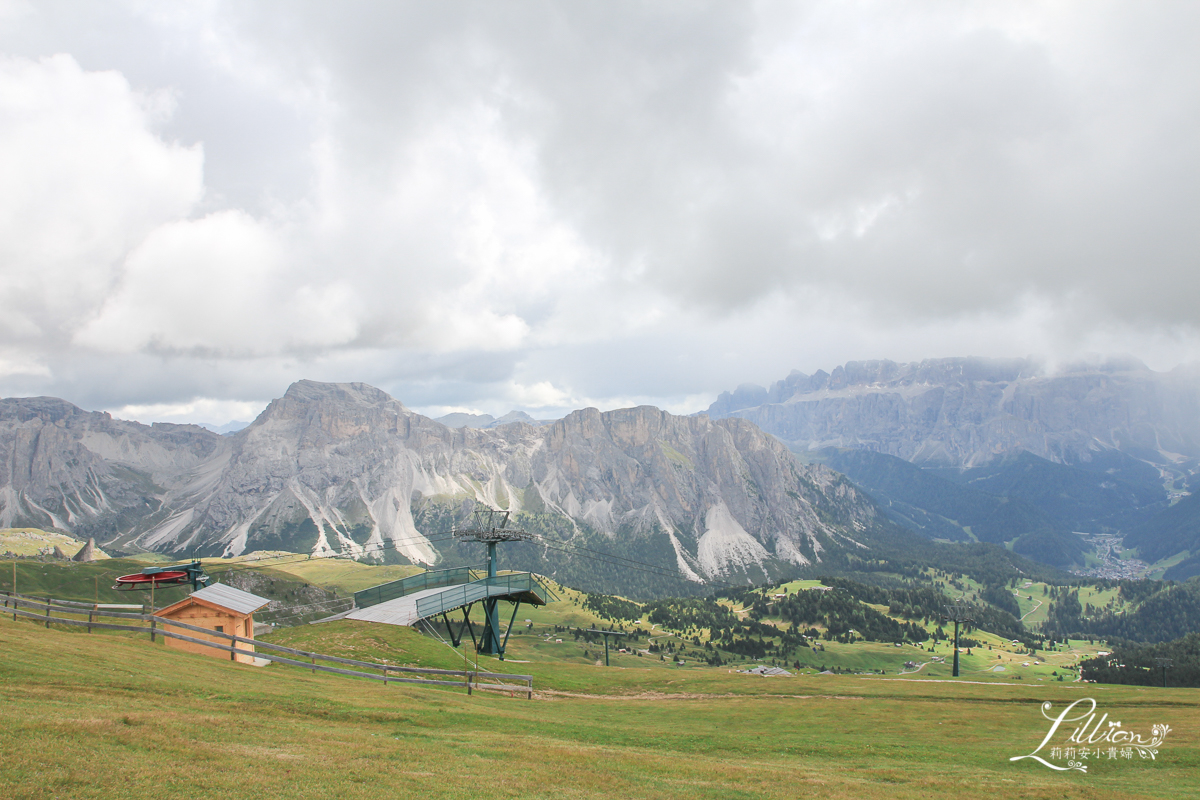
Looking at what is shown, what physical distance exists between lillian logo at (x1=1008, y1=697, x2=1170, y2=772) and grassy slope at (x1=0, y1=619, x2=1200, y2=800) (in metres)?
0.80

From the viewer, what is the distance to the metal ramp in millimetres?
57188

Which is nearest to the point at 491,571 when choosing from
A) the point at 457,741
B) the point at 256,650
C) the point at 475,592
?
the point at 475,592

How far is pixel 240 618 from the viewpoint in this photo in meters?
42.1

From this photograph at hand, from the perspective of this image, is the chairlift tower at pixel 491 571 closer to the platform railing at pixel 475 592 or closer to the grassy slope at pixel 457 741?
the platform railing at pixel 475 592

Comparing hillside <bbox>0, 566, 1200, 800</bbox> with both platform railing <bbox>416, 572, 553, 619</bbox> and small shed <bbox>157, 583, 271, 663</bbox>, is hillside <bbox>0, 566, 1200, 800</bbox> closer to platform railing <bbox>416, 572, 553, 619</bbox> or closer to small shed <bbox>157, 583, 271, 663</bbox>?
small shed <bbox>157, 583, 271, 663</bbox>

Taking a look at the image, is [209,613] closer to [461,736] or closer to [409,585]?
[461,736]

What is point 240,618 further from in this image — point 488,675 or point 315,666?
point 488,675

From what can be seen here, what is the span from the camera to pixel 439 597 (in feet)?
194

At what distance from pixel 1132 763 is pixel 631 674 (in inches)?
1353

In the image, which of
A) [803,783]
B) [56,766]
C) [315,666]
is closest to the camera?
[56,766]

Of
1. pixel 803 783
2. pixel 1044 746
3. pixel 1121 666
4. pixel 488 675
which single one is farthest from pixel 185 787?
pixel 1121 666

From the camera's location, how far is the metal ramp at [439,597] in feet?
188

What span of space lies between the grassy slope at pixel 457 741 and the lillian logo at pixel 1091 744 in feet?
2.62

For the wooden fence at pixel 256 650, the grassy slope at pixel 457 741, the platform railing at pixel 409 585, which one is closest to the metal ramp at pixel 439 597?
the platform railing at pixel 409 585
